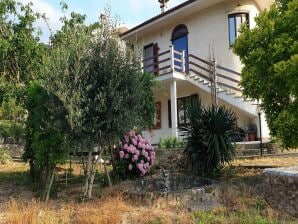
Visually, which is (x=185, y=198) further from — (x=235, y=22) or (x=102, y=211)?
(x=235, y=22)

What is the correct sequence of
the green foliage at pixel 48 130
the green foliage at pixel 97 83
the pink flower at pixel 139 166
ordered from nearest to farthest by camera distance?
the green foliage at pixel 97 83 < the green foliage at pixel 48 130 < the pink flower at pixel 139 166

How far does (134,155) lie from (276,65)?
18.2ft

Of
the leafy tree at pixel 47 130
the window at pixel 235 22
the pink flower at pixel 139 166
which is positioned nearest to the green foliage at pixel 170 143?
the pink flower at pixel 139 166

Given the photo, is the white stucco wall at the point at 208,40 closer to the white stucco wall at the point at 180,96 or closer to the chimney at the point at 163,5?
the white stucco wall at the point at 180,96

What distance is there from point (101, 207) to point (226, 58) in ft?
44.7

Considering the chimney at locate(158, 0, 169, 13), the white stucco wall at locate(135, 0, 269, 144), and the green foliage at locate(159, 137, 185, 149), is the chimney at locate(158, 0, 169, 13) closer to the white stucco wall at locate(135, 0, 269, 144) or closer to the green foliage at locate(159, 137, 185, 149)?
the white stucco wall at locate(135, 0, 269, 144)

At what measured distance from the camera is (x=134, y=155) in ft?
43.2

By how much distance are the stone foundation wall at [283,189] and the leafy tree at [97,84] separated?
12.5 ft

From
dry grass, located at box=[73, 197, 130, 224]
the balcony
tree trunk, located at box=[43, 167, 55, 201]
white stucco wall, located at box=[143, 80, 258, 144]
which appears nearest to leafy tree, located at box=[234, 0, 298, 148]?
dry grass, located at box=[73, 197, 130, 224]

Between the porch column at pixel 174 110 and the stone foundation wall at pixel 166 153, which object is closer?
the stone foundation wall at pixel 166 153

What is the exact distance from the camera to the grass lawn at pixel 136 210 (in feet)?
26.4

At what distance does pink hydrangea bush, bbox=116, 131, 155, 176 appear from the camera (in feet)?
43.2

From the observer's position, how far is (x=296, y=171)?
30.7 feet

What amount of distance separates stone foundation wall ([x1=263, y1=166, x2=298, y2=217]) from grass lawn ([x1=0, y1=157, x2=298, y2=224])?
9.4 inches
